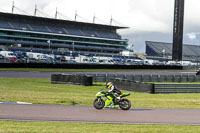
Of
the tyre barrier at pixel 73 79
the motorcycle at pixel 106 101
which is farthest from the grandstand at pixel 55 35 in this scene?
the motorcycle at pixel 106 101

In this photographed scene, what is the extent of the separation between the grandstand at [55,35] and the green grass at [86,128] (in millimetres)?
92349

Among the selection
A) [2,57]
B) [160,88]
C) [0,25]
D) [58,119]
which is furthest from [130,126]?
[0,25]

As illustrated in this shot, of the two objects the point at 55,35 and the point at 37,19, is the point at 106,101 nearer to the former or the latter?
the point at 55,35

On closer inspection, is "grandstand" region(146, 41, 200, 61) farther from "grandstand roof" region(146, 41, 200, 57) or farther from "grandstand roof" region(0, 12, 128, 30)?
"grandstand roof" region(0, 12, 128, 30)

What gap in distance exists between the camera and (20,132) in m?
8.87

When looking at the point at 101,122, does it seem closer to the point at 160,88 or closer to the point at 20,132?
the point at 20,132

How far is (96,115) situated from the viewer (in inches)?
511

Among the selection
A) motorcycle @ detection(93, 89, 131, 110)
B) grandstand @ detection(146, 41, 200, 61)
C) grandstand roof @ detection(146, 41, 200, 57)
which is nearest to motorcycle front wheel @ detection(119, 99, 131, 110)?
motorcycle @ detection(93, 89, 131, 110)

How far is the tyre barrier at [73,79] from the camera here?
29047 mm

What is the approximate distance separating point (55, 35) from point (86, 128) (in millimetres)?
113441

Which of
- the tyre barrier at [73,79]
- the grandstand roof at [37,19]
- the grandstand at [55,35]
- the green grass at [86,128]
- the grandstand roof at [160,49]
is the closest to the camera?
the green grass at [86,128]

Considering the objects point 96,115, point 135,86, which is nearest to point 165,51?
point 135,86

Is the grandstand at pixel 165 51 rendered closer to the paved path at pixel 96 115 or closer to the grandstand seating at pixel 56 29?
the grandstand seating at pixel 56 29

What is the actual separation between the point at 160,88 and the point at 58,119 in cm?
1372
